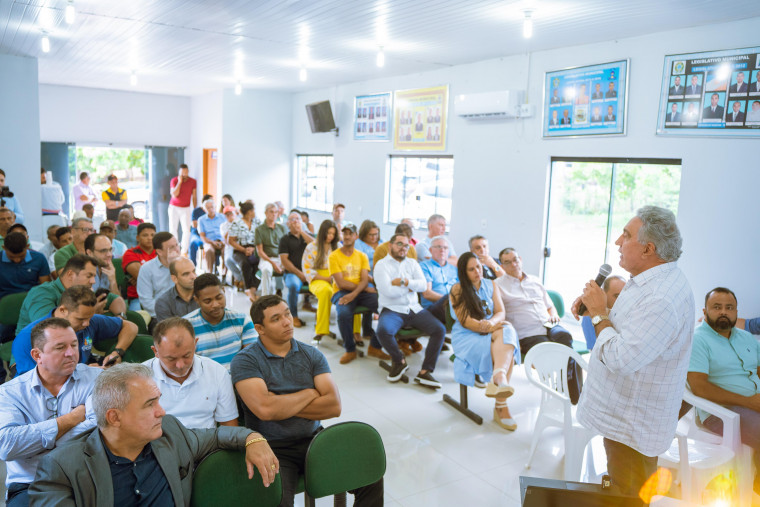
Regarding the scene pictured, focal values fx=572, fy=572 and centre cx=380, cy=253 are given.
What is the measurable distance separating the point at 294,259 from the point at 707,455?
196 inches

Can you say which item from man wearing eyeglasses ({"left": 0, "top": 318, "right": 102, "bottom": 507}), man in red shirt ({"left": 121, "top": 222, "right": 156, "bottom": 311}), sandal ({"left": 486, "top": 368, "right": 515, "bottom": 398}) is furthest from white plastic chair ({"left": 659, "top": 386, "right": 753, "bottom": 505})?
man in red shirt ({"left": 121, "top": 222, "right": 156, "bottom": 311})

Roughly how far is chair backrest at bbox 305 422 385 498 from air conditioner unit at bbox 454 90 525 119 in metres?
5.33

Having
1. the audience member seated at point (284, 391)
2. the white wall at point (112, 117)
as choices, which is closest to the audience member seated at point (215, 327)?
the audience member seated at point (284, 391)

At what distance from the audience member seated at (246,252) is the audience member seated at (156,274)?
3.14 m

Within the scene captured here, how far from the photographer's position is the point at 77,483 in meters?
1.77

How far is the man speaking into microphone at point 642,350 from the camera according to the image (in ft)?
6.99

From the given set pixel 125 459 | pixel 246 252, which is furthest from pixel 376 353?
pixel 125 459

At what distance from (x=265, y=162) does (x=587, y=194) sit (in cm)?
729

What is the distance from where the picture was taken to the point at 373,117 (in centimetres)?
957

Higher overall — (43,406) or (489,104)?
(489,104)

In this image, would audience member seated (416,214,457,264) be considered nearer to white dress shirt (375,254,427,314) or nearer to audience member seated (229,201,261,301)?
white dress shirt (375,254,427,314)

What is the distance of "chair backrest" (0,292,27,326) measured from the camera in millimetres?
4070

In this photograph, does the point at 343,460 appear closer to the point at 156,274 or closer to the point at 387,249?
the point at 156,274

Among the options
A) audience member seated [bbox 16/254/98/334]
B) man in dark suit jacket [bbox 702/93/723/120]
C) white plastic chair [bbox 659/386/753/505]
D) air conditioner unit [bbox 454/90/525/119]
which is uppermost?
air conditioner unit [bbox 454/90/525/119]
